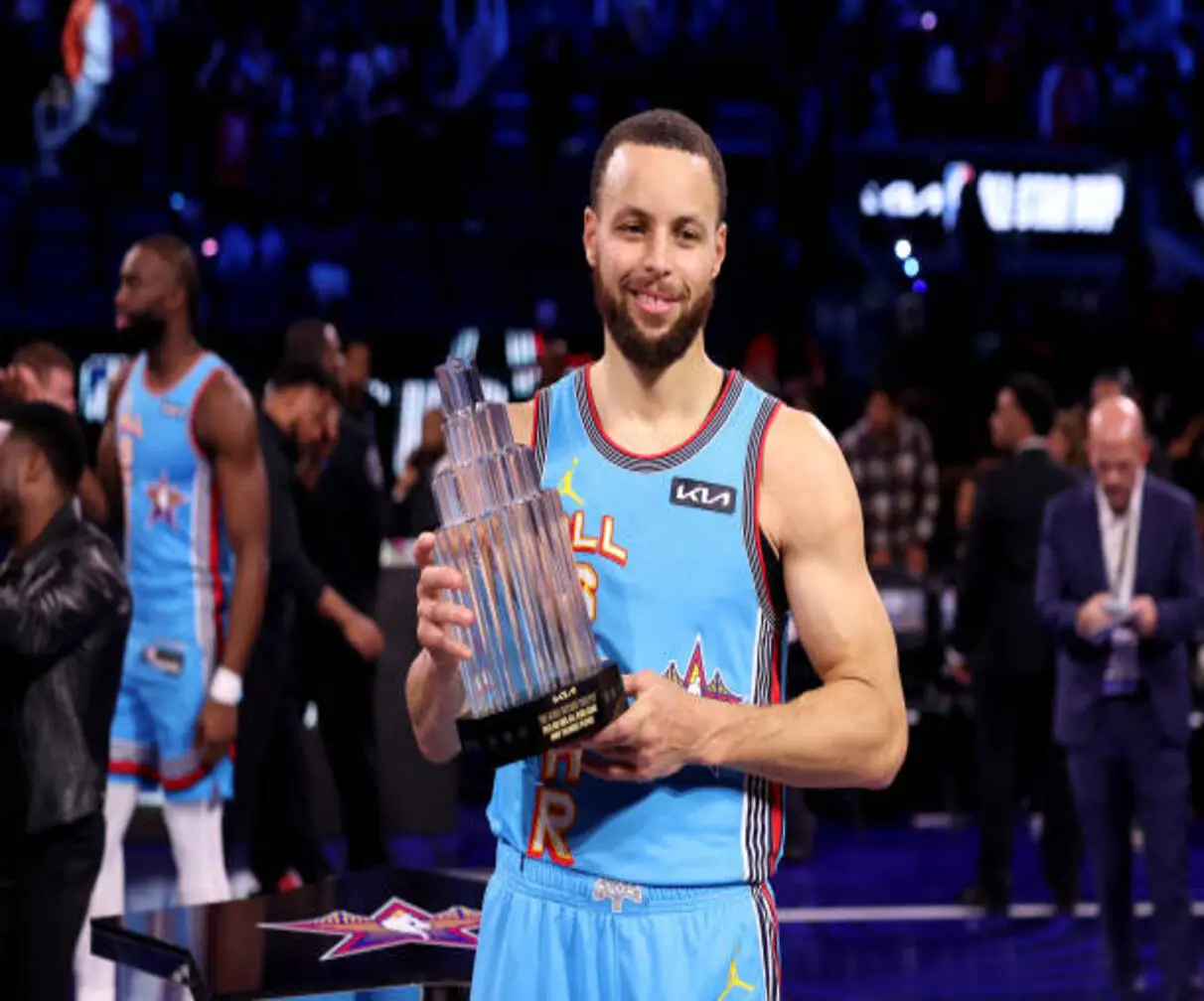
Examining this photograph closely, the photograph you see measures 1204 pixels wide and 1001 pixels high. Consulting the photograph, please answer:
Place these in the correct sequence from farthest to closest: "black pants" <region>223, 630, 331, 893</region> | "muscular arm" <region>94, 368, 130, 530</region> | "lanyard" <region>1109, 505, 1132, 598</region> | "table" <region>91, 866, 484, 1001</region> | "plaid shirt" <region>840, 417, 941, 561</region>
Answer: "plaid shirt" <region>840, 417, 941, 561</region>, "black pants" <region>223, 630, 331, 893</region>, "lanyard" <region>1109, 505, 1132, 598</region>, "muscular arm" <region>94, 368, 130, 530</region>, "table" <region>91, 866, 484, 1001</region>

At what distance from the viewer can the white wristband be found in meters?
5.49

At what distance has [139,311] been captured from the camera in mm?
5621

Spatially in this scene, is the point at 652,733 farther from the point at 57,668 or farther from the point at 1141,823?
the point at 1141,823

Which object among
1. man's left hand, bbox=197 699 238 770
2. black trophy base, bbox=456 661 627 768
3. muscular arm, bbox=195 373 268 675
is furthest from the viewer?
muscular arm, bbox=195 373 268 675

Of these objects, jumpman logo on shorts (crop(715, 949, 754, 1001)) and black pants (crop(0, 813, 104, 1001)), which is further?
black pants (crop(0, 813, 104, 1001))

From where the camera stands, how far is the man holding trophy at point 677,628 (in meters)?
2.54

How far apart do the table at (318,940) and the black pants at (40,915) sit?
13.4 inches

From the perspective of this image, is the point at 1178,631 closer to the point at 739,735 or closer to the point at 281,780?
the point at 281,780

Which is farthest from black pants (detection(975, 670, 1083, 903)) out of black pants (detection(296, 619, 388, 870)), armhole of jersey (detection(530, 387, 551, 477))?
armhole of jersey (detection(530, 387, 551, 477))

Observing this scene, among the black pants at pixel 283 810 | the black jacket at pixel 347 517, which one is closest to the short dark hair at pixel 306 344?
the black jacket at pixel 347 517

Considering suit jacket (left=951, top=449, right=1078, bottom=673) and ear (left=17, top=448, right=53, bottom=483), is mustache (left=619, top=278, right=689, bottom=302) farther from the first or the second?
suit jacket (left=951, top=449, right=1078, bottom=673)

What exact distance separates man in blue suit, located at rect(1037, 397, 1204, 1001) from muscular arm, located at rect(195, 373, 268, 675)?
2659mm

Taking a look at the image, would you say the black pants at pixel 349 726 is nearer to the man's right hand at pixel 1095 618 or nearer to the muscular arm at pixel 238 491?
the muscular arm at pixel 238 491

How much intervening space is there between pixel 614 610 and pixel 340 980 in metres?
1.28
